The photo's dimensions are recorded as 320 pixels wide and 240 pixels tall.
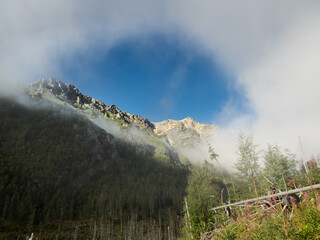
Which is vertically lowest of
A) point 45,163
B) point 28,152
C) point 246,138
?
point 246,138

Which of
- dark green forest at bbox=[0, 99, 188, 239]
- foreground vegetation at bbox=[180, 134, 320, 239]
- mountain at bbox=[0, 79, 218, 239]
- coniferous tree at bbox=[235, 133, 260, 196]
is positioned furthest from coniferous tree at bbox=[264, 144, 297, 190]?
dark green forest at bbox=[0, 99, 188, 239]

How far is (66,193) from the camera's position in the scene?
143 meters

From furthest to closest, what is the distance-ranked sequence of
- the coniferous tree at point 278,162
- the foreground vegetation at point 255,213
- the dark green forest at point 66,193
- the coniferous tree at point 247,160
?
the dark green forest at point 66,193
the coniferous tree at point 278,162
the coniferous tree at point 247,160
the foreground vegetation at point 255,213

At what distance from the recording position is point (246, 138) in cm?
2702

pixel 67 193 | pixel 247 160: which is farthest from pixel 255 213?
pixel 67 193

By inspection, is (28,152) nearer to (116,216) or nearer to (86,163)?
(86,163)

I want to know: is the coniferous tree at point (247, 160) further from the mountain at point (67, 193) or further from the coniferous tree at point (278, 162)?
the mountain at point (67, 193)

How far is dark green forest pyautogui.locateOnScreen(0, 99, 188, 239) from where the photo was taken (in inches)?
3873

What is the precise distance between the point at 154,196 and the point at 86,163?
281 ft

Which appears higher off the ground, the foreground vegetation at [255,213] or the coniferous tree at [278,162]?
the coniferous tree at [278,162]

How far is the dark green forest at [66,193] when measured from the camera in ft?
323

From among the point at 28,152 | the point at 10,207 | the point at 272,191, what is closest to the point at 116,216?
the point at 10,207

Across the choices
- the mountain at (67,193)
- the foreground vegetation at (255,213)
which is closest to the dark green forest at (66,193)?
the mountain at (67,193)

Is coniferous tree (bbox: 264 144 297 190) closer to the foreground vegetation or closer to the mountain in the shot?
the foreground vegetation
